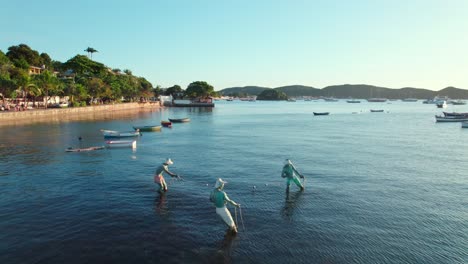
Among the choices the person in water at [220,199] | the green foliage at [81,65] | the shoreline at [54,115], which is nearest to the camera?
the person in water at [220,199]

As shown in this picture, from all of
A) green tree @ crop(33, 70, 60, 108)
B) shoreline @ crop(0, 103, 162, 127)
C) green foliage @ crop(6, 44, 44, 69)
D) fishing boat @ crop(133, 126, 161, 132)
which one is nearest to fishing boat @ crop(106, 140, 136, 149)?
fishing boat @ crop(133, 126, 161, 132)

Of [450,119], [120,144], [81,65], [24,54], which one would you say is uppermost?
[24,54]

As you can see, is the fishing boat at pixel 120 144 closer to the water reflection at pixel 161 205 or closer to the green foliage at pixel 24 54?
the water reflection at pixel 161 205

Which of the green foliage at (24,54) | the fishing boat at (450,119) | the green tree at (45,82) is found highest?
the green foliage at (24,54)

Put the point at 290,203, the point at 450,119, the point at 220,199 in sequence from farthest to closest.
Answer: the point at 450,119 < the point at 290,203 < the point at 220,199

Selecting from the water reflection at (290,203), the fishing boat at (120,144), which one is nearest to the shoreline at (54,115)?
the fishing boat at (120,144)

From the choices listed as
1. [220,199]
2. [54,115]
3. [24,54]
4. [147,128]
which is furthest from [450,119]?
[24,54]

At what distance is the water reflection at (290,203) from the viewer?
61.8 ft

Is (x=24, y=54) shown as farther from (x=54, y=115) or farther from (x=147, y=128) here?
(x=147, y=128)

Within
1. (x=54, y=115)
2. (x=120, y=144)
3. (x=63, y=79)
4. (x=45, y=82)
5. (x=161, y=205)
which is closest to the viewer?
(x=161, y=205)

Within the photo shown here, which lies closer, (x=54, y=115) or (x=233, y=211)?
(x=233, y=211)

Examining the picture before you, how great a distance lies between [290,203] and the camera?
68.7 ft

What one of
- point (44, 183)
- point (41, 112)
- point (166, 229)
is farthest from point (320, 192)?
point (41, 112)

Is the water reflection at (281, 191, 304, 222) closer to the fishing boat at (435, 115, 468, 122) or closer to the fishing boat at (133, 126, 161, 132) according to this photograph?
the fishing boat at (133, 126, 161, 132)
